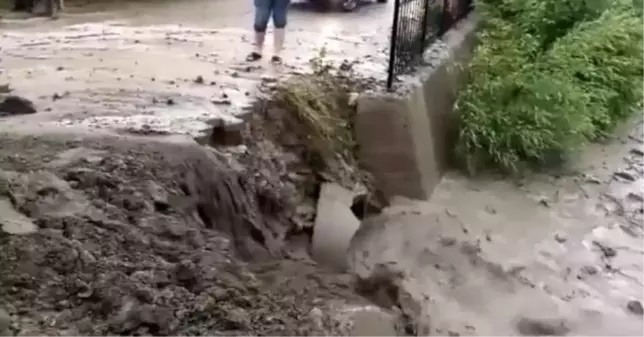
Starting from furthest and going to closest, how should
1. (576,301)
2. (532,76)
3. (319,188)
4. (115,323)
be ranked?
1. (532,76)
2. (319,188)
3. (576,301)
4. (115,323)

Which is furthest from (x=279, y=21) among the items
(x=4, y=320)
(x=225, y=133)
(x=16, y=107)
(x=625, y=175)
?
(x=4, y=320)

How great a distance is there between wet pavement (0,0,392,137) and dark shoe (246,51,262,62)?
2.7 inches

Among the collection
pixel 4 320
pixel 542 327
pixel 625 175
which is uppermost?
pixel 4 320

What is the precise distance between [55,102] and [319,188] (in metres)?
1.63

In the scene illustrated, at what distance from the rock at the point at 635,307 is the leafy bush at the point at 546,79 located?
1.63 meters

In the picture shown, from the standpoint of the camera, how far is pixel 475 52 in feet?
21.8

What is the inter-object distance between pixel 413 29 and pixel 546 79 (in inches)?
44.1

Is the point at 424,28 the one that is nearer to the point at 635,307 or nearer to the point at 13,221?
the point at 635,307

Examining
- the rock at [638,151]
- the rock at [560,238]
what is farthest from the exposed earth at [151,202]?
the rock at [638,151]

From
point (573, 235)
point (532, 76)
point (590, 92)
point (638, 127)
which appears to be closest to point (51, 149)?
point (573, 235)

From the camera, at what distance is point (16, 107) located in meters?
4.45

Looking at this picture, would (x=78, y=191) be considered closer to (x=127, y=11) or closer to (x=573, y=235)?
(x=573, y=235)

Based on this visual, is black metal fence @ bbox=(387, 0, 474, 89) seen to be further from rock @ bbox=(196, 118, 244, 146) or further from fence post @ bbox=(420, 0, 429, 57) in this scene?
rock @ bbox=(196, 118, 244, 146)

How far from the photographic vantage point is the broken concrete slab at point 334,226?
14.7ft
